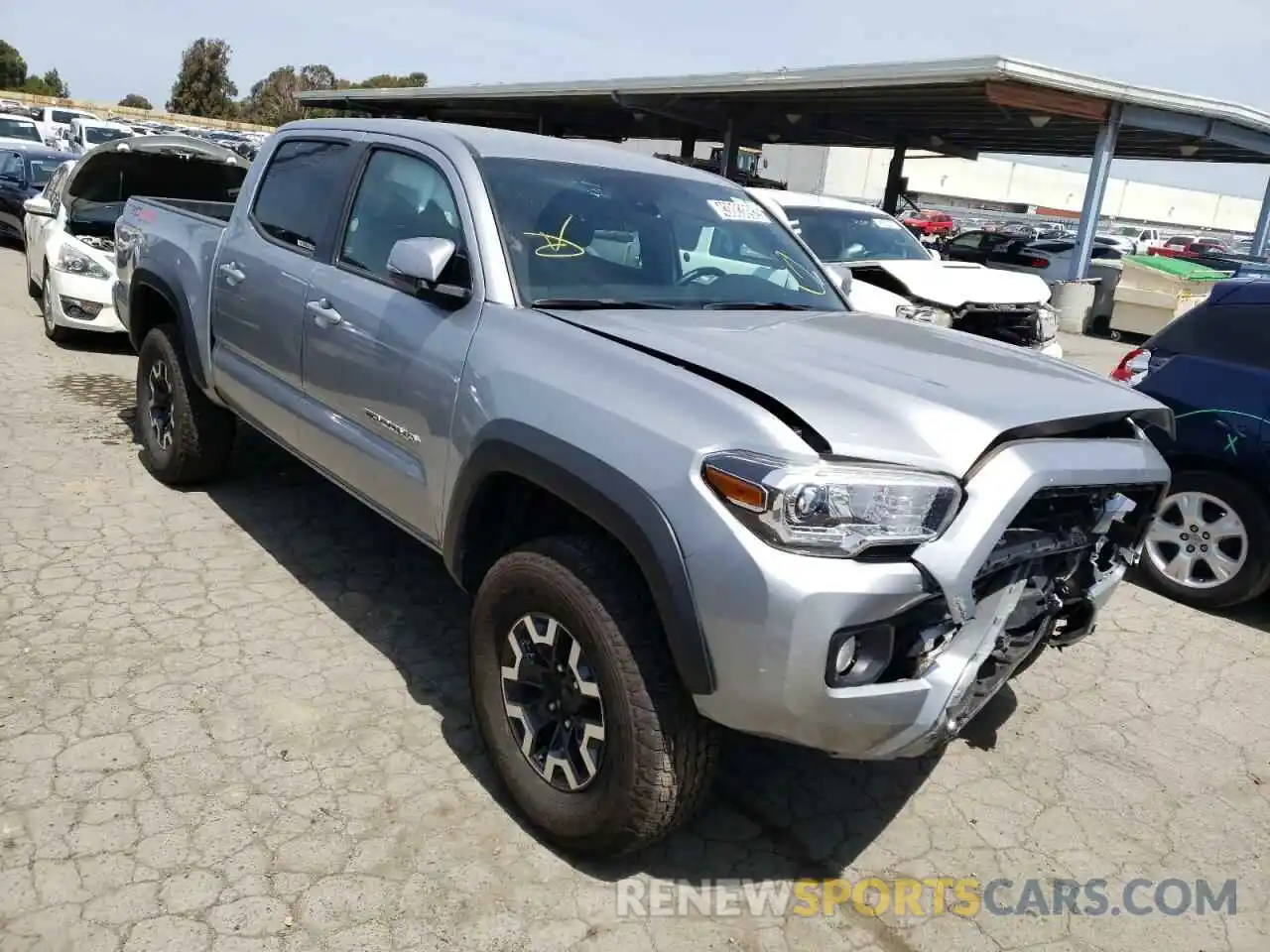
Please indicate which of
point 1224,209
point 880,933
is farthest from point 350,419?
point 1224,209

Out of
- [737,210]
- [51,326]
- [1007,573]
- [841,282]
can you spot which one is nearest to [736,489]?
[1007,573]

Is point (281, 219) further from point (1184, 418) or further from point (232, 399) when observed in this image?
point (1184, 418)

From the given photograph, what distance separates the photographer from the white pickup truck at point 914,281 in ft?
26.3

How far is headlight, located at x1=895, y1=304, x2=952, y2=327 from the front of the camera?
7.70 meters

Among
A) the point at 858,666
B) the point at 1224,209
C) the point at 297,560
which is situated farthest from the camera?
the point at 1224,209

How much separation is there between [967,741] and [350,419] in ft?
8.24

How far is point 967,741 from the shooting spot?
11.8 ft

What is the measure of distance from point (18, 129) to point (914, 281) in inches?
848

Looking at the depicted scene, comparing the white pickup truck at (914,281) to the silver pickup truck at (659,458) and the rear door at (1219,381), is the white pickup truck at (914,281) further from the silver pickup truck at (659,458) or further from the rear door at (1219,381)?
the silver pickup truck at (659,458)

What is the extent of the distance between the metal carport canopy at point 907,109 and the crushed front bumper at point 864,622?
14018mm

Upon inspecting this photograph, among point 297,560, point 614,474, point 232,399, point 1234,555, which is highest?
point 614,474

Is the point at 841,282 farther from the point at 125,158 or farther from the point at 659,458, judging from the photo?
the point at 125,158

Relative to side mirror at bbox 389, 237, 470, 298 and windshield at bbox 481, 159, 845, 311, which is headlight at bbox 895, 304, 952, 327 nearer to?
windshield at bbox 481, 159, 845, 311

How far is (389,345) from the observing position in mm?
3318
